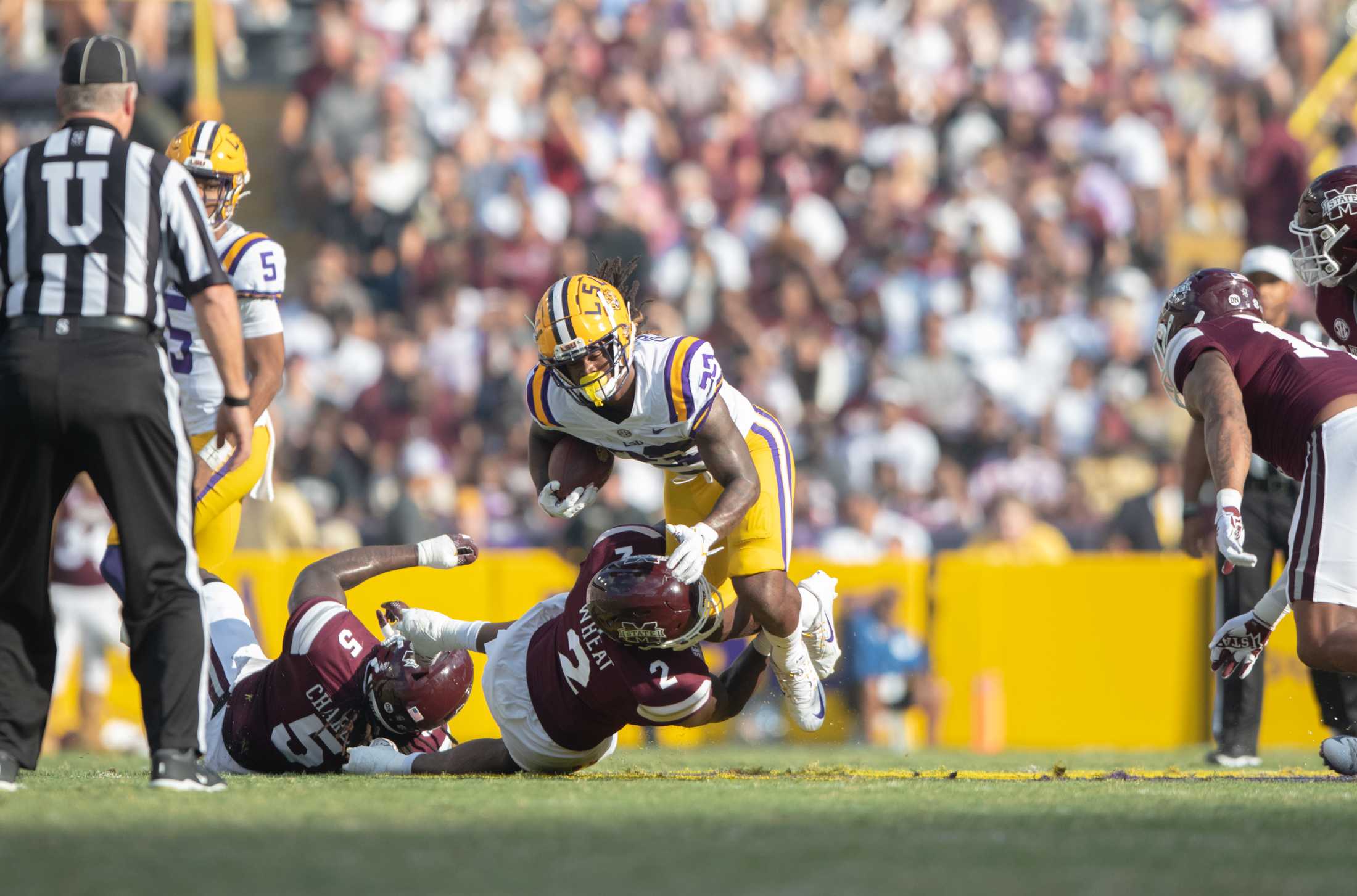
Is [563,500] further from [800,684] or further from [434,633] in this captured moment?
[800,684]

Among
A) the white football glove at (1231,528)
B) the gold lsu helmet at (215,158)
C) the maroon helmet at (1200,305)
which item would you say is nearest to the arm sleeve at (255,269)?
the gold lsu helmet at (215,158)

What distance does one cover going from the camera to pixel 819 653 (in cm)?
709

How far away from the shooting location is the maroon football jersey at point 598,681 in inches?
235

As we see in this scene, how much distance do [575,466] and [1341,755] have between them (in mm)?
2991

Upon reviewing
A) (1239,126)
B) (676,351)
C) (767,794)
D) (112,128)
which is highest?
(1239,126)

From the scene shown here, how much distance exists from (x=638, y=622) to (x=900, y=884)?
7.54 ft

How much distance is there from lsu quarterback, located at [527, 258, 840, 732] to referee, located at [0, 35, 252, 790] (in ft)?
4.87

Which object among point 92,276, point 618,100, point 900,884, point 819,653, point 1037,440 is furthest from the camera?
point 618,100

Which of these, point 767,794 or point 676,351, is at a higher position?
point 676,351

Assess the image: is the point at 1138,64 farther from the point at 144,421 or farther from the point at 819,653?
the point at 144,421

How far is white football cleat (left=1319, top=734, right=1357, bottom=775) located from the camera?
19.8 feet

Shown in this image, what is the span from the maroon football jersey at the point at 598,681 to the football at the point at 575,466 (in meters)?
0.58

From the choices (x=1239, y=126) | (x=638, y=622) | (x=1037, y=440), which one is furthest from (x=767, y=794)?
(x=1239, y=126)

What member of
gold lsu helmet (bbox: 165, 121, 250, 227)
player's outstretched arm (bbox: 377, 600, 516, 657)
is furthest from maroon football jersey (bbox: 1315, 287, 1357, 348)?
gold lsu helmet (bbox: 165, 121, 250, 227)
